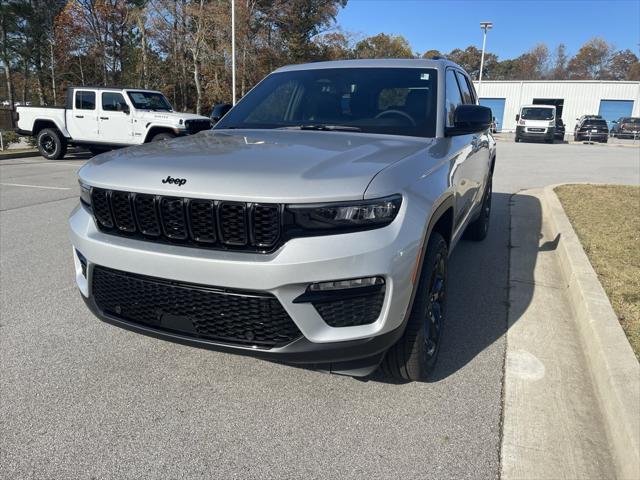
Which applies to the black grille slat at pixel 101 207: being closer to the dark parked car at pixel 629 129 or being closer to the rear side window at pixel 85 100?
the rear side window at pixel 85 100

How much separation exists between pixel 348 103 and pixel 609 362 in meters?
2.33

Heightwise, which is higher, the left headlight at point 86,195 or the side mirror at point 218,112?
the side mirror at point 218,112

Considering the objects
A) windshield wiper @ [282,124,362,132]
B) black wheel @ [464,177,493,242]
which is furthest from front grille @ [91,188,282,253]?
black wheel @ [464,177,493,242]

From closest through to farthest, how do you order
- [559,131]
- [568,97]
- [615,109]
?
[559,131] < [615,109] < [568,97]

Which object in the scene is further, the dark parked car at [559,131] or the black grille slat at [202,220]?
the dark parked car at [559,131]

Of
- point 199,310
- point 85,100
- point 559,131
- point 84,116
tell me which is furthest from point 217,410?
point 559,131

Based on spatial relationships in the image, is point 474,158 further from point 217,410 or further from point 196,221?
point 217,410

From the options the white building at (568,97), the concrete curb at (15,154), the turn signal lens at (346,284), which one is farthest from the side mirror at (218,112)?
the white building at (568,97)

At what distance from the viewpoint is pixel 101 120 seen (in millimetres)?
13461

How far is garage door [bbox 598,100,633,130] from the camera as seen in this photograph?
46.3 meters

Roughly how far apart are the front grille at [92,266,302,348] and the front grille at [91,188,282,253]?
0.21 m

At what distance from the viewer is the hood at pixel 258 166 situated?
2.07 meters

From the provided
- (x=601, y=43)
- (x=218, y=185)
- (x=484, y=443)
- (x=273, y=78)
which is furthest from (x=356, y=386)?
(x=601, y=43)

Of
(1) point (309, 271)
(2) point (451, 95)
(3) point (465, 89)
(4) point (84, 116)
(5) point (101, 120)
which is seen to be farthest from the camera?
(4) point (84, 116)
